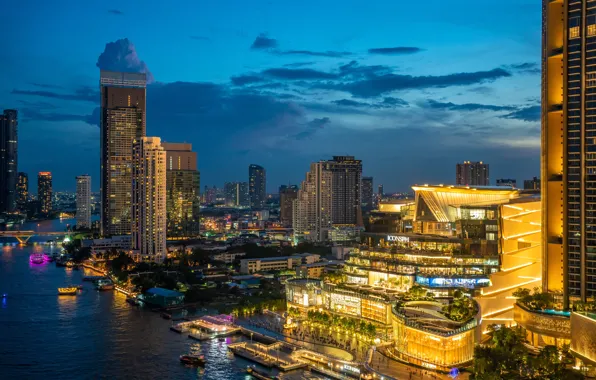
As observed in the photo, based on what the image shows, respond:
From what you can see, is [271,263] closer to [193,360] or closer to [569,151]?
[193,360]

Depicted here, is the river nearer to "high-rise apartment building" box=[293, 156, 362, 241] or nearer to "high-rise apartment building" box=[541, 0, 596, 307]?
"high-rise apartment building" box=[541, 0, 596, 307]

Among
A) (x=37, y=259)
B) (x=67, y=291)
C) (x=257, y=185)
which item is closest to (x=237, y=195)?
(x=257, y=185)

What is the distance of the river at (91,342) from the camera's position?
94.1ft

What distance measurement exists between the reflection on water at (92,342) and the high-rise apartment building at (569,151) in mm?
16077

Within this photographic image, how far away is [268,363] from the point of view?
1155 inches

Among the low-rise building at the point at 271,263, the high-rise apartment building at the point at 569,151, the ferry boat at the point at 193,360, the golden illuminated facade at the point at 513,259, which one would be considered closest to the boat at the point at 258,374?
the ferry boat at the point at 193,360

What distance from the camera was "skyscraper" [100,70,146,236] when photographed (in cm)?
8644

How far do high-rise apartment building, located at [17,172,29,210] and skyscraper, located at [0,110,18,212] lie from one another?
15.4 m

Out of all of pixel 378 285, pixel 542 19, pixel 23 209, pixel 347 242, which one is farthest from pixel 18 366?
pixel 23 209

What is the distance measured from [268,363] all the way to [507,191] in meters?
20.4

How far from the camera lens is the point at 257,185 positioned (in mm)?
180375

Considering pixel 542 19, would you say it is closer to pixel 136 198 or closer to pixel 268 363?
pixel 268 363

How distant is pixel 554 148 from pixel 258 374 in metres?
17.8

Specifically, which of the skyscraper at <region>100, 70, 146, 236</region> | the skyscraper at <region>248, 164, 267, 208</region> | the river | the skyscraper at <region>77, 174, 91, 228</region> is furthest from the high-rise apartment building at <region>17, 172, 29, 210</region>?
the river
